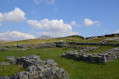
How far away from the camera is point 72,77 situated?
533 inches

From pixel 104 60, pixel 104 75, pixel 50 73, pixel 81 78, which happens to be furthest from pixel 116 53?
pixel 50 73

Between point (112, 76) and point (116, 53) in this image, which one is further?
point (116, 53)

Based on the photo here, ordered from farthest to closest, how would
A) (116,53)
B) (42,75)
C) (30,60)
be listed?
(116,53)
(30,60)
(42,75)

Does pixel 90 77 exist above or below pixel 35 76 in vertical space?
below

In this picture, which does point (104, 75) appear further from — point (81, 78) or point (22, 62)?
point (22, 62)

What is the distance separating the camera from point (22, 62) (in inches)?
775

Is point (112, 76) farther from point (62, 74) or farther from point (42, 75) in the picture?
point (42, 75)

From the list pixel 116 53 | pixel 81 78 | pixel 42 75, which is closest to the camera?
pixel 42 75

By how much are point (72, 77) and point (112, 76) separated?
3.75 meters

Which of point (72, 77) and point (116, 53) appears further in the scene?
point (116, 53)

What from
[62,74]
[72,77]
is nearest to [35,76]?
[62,74]

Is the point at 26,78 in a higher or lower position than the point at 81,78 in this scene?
higher

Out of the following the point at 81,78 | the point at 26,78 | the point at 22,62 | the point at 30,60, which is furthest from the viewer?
the point at 22,62

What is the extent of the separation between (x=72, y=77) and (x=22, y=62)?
875 centimetres
